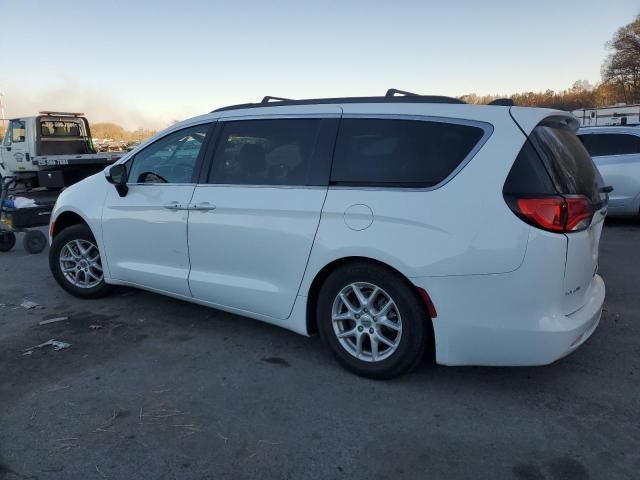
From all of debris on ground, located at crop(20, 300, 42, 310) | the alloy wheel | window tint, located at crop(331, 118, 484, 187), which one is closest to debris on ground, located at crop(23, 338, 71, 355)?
debris on ground, located at crop(20, 300, 42, 310)

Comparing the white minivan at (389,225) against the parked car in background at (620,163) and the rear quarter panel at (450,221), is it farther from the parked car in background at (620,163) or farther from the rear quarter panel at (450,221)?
the parked car in background at (620,163)

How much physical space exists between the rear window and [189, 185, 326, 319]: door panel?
42.8 ft

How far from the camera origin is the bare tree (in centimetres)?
7069

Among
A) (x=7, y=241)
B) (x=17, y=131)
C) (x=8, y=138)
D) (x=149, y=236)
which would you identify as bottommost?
(x=7, y=241)

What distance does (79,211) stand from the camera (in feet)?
16.5

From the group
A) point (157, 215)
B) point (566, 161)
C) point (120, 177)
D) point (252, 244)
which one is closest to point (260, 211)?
point (252, 244)

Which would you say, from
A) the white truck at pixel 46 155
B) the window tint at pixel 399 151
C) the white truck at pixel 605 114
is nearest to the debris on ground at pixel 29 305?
the window tint at pixel 399 151

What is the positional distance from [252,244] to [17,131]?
1409 cm

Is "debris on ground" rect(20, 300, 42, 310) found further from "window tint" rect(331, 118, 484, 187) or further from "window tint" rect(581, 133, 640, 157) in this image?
"window tint" rect(581, 133, 640, 157)

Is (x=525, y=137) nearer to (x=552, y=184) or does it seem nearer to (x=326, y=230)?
(x=552, y=184)

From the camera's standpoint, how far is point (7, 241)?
7949 millimetres

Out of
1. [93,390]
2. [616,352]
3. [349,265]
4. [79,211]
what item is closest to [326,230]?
[349,265]

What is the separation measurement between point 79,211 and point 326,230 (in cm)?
285

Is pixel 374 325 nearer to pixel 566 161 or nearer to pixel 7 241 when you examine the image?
Result: pixel 566 161
